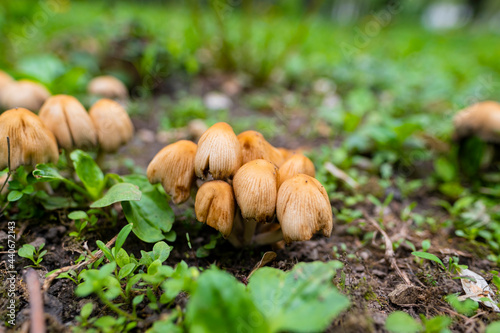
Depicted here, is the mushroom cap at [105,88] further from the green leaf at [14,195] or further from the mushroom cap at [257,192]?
the mushroom cap at [257,192]

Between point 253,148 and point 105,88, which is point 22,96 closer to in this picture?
point 105,88

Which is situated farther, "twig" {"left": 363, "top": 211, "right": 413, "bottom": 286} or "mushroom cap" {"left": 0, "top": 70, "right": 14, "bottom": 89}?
"mushroom cap" {"left": 0, "top": 70, "right": 14, "bottom": 89}

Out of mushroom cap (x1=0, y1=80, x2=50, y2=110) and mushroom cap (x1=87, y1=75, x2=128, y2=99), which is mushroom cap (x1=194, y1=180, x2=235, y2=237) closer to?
mushroom cap (x1=0, y1=80, x2=50, y2=110)

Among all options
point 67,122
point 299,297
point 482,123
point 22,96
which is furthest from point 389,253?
point 22,96

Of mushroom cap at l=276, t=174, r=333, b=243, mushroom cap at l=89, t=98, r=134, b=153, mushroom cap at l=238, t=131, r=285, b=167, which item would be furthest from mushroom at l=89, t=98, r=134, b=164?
mushroom cap at l=276, t=174, r=333, b=243

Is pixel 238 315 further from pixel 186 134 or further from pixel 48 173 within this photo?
pixel 186 134

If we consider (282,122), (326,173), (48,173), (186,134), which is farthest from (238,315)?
(282,122)

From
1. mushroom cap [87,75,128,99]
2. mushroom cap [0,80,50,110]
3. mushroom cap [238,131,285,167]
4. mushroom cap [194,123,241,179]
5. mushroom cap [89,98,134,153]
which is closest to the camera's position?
mushroom cap [194,123,241,179]

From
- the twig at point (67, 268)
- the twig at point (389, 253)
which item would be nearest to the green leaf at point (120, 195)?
the twig at point (67, 268)
